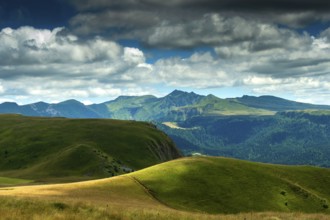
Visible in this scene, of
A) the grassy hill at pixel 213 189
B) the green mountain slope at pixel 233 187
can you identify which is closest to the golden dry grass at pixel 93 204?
the grassy hill at pixel 213 189

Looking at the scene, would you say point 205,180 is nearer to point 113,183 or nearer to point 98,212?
point 113,183

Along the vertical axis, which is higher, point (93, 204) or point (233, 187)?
point (93, 204)

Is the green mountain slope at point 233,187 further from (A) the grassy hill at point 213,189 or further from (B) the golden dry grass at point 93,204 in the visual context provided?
(B) the golden dry grass at point 93,204

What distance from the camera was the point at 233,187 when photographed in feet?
203

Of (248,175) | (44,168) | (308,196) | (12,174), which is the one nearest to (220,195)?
(248,175)

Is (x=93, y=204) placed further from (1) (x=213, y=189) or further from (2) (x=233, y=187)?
(2) (x=233, y=187)

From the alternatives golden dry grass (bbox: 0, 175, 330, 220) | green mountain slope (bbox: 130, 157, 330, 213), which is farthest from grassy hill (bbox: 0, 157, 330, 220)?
golden dry grass (bbox: 0, 175, 330, 220)

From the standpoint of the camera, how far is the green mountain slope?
184 ft

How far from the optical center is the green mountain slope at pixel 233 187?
56.1m

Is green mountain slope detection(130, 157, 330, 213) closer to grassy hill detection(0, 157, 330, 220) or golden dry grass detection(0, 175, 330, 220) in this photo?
grassy hill detection(0, 157, 330, 220)

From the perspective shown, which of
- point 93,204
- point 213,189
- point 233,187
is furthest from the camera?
point 233,187

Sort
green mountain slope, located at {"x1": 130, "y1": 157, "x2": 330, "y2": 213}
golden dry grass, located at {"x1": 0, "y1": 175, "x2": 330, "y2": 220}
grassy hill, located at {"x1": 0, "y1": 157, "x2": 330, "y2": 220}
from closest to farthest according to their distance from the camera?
1. golden dry grass, located at {"x1": 0, "y1": 175, "x2": 330, "y2": 220}
2. grassy hill, located at {"x1": 0, "y1": 157, "x2": 330, "y2": 220}
3. green mountain slope, located at {"x1": 130, "y1": 157, "x2": 330, "y2": 213}

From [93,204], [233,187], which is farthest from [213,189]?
[93,204]

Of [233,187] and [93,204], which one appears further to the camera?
[233,187]
